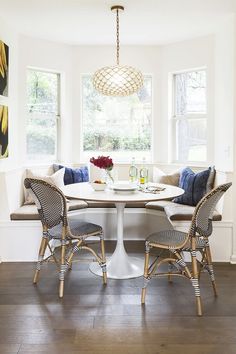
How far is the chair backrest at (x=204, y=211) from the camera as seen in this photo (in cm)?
271

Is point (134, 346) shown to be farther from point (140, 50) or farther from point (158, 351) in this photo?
point (140, 50)

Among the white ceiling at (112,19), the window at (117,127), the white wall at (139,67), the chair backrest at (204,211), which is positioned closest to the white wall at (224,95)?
the white wall at (139,67)

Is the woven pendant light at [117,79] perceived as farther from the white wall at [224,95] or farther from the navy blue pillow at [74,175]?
the navy blue pillow at [74,175]

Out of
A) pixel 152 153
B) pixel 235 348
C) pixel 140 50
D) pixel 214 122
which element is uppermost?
pixel 140 50

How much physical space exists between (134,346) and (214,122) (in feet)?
10.0

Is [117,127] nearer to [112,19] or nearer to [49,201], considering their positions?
[112,19]

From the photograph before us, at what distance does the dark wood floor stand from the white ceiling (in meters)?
2.54

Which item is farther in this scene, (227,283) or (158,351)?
(227,283)

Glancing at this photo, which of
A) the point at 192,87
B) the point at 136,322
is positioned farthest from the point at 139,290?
the point at 192,87

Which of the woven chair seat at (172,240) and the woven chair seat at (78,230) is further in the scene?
the woven chair seat at (78,230)

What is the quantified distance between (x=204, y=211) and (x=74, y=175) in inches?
89.7

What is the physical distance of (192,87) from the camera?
496cm

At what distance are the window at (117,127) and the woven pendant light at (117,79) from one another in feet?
5.12

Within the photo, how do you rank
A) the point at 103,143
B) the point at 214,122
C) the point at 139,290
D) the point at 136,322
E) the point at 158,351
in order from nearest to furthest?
the point at 158,351
the point at 136,322
the point at 139,290
the point at 214,122
the point at 103,143
